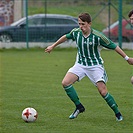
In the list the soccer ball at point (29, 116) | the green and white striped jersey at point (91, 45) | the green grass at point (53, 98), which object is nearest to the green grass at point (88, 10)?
the green grass at point (53, 98)

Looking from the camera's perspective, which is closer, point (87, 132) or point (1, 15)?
point (87, 132)

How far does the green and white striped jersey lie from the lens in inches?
353

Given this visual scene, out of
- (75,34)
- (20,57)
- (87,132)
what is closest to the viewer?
(87,132)

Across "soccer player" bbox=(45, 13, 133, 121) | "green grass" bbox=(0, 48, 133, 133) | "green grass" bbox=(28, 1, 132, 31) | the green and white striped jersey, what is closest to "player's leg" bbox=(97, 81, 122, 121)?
"soccer player" bbox=(45, 13, 133, 121)

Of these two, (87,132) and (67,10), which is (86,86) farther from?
(67,10)

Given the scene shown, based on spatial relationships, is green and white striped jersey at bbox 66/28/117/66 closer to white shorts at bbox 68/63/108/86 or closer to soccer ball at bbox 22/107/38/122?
white shorts at bbox 68/63/108/86

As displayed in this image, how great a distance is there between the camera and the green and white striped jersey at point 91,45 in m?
8.98

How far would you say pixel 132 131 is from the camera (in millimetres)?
7973

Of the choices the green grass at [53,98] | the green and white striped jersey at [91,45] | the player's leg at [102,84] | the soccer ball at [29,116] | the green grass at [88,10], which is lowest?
the green grass at [88,10]

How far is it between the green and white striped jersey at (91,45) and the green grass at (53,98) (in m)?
0.87

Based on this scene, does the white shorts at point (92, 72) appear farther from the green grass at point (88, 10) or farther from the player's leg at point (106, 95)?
the green grass at point (88, 10)

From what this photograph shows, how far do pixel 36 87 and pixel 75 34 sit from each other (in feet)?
13.7

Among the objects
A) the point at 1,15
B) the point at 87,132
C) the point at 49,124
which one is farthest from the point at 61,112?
the point at 1,15

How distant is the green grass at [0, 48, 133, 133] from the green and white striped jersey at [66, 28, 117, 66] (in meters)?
0.87
